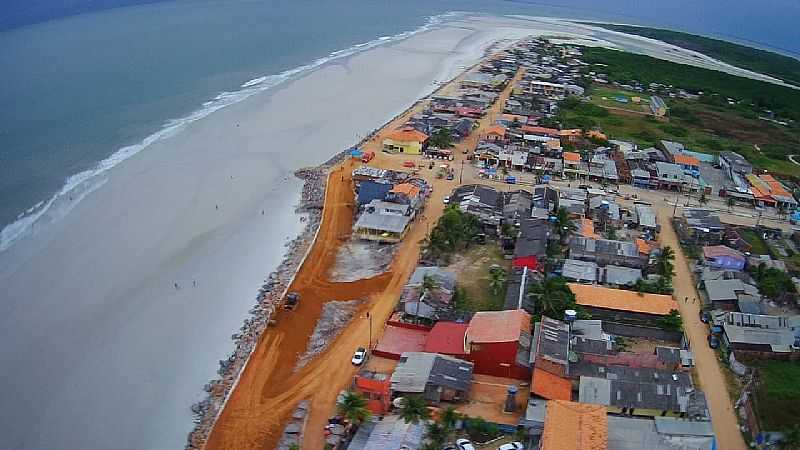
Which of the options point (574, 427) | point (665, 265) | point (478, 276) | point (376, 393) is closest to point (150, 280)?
point (376, 393)

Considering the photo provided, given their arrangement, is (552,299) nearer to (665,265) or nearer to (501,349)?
(501,349)

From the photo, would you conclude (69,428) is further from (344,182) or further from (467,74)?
(467,74)

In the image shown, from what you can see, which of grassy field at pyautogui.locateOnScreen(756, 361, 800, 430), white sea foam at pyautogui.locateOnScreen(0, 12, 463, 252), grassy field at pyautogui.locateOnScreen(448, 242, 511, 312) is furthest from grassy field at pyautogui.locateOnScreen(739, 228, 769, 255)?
white sea foam at pyautogui.locateOnScreen(0, 12, 463, 252)

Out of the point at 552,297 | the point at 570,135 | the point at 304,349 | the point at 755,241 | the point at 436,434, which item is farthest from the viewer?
the point at 570,135

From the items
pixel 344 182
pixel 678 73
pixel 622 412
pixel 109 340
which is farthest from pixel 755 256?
pixel 678 73

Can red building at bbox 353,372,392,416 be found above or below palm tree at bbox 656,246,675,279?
below

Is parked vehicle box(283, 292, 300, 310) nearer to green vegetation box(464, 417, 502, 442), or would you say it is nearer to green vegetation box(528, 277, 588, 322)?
green vegetation box(464, 417, 502, 442)

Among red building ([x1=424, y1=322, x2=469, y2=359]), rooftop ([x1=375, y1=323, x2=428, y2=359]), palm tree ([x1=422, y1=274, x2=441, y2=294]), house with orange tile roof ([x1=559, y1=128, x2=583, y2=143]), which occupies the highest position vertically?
house with orange tile roof ([x1=559, y1=128, x2=583, y2=143])

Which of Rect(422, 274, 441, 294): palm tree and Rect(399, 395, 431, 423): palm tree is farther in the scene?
Rect(422, 274, 441, 294): palm tree
